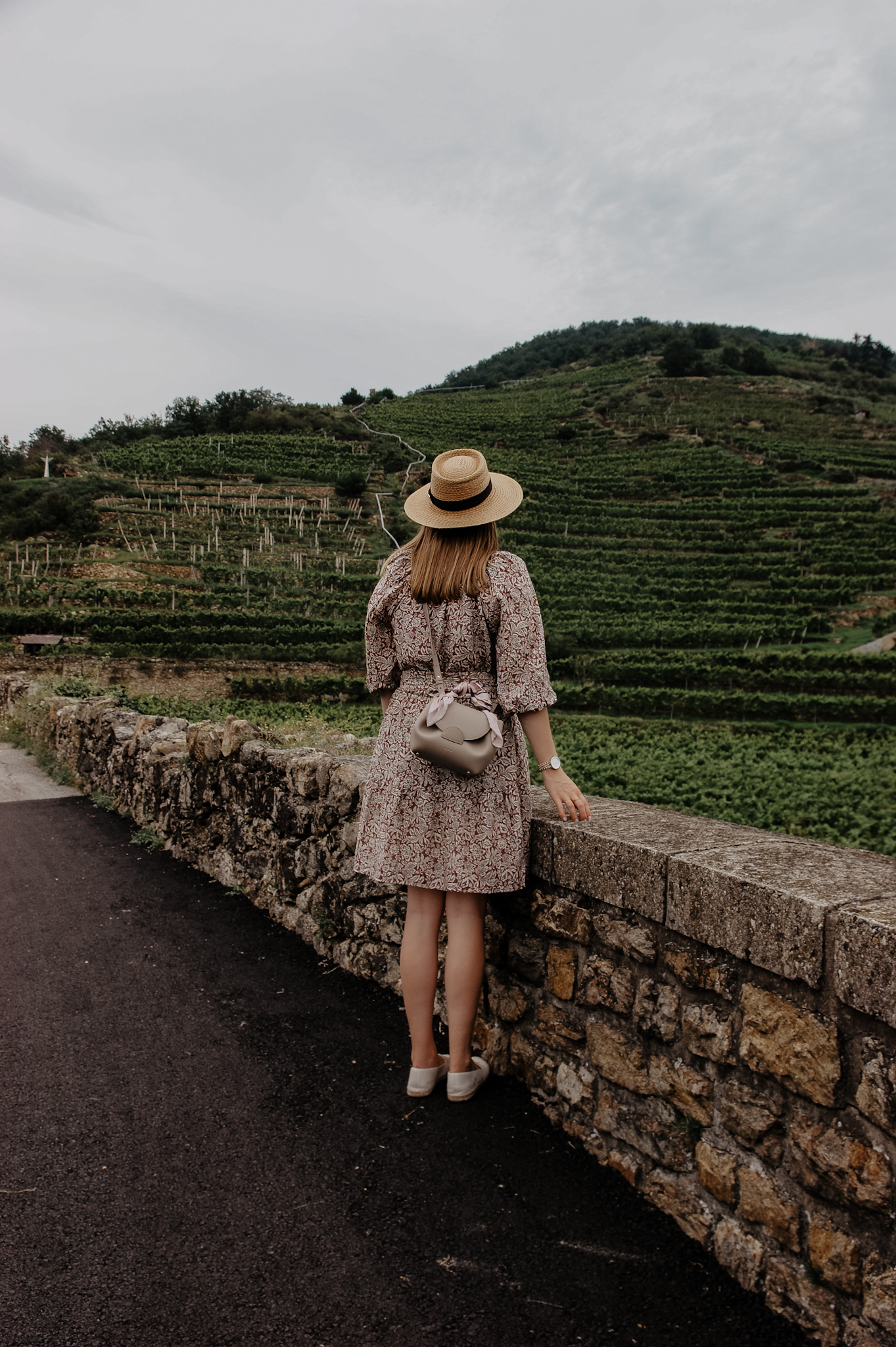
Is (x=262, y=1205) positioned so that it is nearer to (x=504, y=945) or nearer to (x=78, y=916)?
(x=504, y=945)

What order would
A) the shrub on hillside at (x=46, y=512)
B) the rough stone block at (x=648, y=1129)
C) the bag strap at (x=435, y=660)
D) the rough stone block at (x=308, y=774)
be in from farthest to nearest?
the shrub on hillside at (x=46, y=512) < the rough stone block at (x=308, y=774) < the bag strap at (x=435, y=660) < the rough stone block at (x=648, y=1129)

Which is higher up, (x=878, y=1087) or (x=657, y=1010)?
(x=878, y=1087)

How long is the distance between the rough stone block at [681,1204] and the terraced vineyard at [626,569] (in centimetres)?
812

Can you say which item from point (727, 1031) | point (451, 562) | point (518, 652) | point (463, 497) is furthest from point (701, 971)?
point (463, 497)

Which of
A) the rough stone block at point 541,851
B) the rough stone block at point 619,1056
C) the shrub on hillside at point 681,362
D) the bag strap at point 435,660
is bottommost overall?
the rough stone block at point 619,1056

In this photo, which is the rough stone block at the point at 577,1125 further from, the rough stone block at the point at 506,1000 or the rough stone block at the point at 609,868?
the rough stone block at the point at 609,868

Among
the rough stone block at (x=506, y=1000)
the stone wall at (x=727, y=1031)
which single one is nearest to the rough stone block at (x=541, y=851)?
the stone wall at (x=727, y=1031)

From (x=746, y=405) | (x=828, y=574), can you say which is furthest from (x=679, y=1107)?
(x=746, y=405)

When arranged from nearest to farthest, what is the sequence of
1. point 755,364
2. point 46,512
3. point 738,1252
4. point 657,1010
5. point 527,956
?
Answer: point 738,1252, point 657,1010, point 527,956, point 46,512, point 755,364

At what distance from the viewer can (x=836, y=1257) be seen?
155 cm

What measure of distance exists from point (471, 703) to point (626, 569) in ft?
135

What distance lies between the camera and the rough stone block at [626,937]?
2.06m

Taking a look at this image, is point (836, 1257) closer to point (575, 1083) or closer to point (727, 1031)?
point (727, 1031)

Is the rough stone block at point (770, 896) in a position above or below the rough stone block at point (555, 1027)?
above
